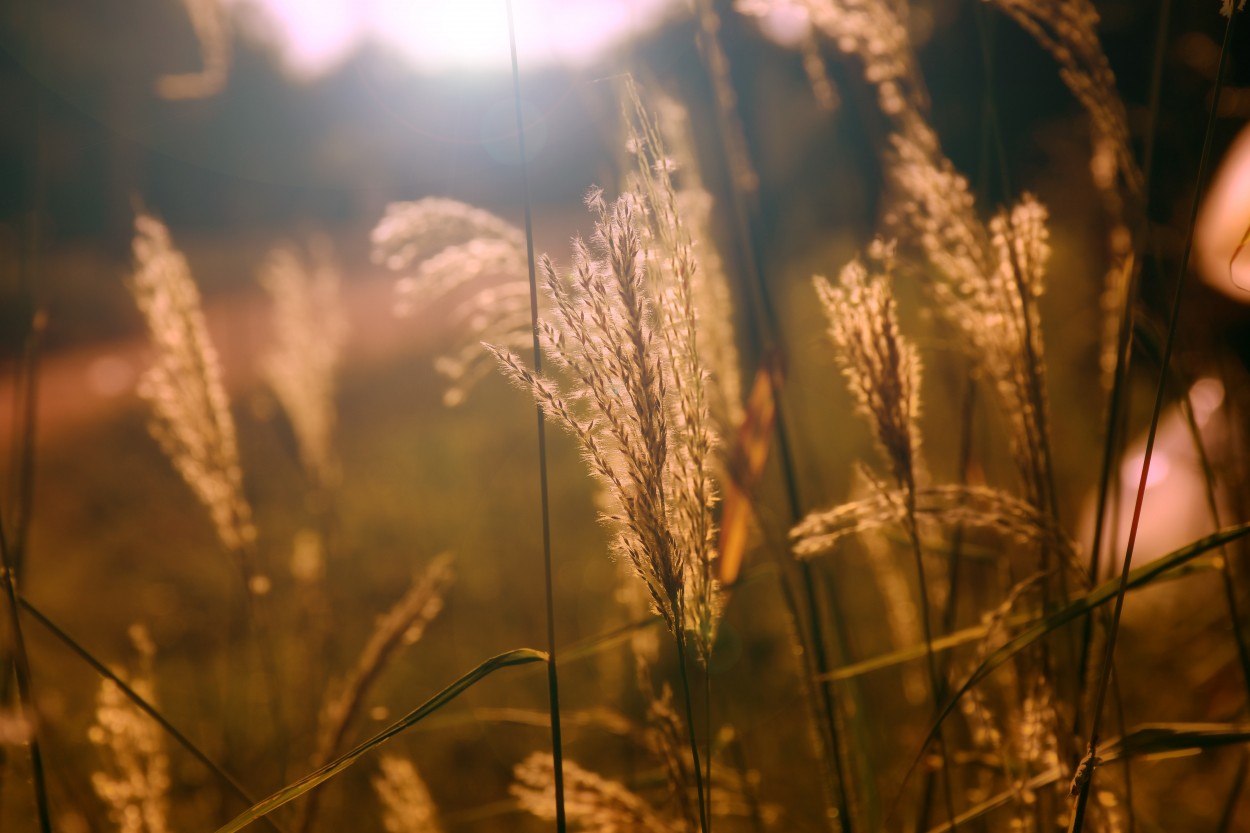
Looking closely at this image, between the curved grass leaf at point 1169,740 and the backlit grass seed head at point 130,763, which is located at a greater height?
the backlit grass seed head at point 130,763

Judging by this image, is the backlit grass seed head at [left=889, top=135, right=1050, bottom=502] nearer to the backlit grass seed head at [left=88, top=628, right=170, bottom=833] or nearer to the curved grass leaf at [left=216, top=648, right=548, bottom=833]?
the curved grass leaf at [left=216, top=648, right=548, bottom=833]

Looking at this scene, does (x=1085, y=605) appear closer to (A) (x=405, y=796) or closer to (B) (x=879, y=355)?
(B) (x=879, y=355)

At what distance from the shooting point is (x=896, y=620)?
169 cm

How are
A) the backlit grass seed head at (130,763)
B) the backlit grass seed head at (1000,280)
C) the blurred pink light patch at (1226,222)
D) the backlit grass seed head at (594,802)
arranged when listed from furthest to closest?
the blurred pink light patch at (1226,222)
the backlit grass seed head at (130,763)
the backlit grass seed head at (594,802)
the backlit grass seed head at (1000,280)

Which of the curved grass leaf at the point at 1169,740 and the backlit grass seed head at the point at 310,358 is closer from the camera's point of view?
the curved grass leaf at the point at 1169,740

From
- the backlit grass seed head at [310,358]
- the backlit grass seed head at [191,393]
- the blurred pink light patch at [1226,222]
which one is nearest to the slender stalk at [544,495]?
the backlit grass seed head at [191,393]

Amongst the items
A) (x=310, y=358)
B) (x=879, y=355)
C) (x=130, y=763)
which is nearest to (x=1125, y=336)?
(x=879, y=355)

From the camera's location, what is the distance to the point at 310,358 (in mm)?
2127

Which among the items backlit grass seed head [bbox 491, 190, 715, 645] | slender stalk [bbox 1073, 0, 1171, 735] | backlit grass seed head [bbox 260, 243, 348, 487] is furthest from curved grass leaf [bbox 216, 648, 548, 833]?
backlit grass seed head [bbox 260, 243, 348, 487]

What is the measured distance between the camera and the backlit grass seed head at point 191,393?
1.30 m

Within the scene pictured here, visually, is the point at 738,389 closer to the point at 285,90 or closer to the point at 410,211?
the point at 410,211

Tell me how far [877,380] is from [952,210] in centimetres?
27

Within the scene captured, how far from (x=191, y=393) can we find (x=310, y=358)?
2.73ft

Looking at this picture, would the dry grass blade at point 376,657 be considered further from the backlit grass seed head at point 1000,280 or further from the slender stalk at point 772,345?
the backlit grass seed head at point 1000,280
